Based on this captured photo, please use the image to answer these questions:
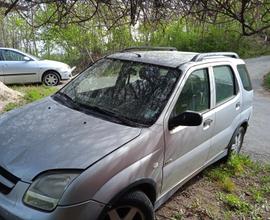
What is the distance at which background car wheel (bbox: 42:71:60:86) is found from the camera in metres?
12.6

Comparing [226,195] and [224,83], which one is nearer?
[226,195]

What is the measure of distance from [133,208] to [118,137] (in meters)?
0.60

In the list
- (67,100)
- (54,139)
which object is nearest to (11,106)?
(67,100)

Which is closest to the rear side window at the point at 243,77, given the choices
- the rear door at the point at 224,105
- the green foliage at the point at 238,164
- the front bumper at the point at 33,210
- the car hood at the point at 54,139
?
the rear door at the point at 224,105

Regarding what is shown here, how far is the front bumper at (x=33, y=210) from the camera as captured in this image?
2.45 m

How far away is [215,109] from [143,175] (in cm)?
164

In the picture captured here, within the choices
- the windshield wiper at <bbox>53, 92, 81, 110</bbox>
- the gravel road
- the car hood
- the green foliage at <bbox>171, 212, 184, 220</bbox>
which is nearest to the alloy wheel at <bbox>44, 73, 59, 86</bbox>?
the gravel road

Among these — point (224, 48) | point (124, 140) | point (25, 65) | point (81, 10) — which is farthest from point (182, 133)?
point (224, 48)

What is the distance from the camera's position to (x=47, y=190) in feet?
8.29

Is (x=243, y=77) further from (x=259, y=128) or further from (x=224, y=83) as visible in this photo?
(x=259, y=128)

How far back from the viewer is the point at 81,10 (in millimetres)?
5035

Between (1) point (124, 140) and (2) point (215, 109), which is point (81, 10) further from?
(1) point (124, 140)

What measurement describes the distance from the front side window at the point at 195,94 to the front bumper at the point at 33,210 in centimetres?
134

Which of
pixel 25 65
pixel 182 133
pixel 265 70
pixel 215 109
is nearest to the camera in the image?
A: pixel 182 133
